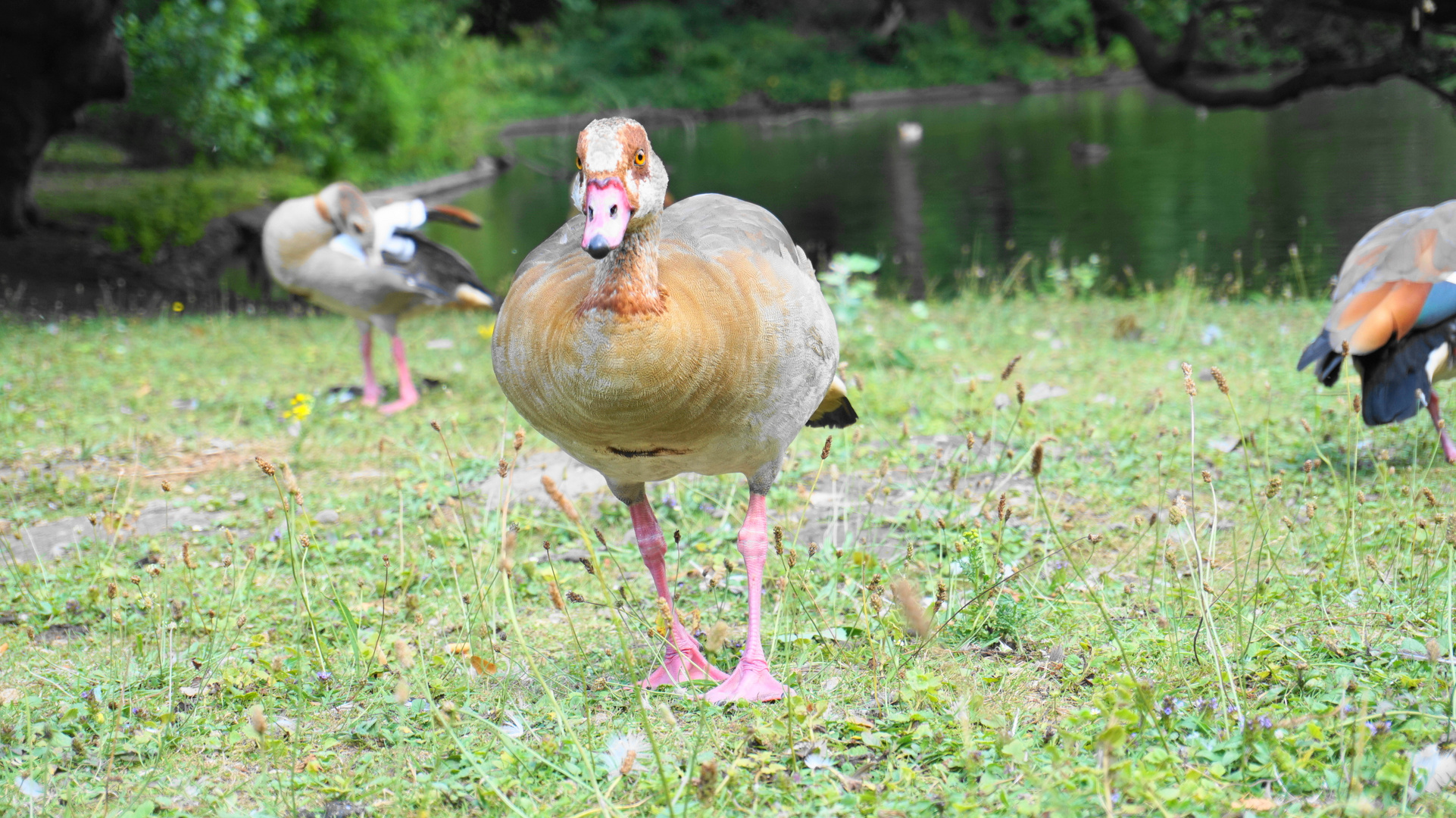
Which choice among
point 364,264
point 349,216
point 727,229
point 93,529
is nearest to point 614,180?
point 727,229

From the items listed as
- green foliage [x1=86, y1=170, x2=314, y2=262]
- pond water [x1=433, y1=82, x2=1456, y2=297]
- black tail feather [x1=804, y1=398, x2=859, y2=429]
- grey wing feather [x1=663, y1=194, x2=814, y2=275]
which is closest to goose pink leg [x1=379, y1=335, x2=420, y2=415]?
black tail feather [x1=804, y1=398, x2=859, y2=429]

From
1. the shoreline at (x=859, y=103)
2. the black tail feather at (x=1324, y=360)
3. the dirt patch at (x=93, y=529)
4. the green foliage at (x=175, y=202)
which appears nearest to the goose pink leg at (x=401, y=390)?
the dirt patch at (x=93, y=529)

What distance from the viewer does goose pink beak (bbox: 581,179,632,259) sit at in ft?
7.74

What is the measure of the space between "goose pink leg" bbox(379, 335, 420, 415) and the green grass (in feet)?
2.54

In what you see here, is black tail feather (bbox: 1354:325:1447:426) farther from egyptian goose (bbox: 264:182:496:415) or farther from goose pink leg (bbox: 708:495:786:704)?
egyptian goose (bbox: 264:182:496:415)

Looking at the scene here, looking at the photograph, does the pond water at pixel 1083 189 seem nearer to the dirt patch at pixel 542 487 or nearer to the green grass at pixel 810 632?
the green grass at pixel 810 632

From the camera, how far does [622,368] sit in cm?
250

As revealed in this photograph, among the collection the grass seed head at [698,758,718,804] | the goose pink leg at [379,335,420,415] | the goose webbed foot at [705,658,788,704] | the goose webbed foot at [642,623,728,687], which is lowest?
the goose pink leg at [379,335,420,415]

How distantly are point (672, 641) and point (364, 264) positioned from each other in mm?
4881

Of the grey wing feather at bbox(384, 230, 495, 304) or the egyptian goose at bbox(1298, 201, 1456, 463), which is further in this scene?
the grey wing feather at bbox(384, 230, 495, 304)

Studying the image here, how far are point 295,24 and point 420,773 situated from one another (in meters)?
19.9

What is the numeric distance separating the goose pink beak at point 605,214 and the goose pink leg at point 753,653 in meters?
1.06

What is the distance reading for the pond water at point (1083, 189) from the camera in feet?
43.1

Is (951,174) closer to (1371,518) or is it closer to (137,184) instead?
(137,184)
